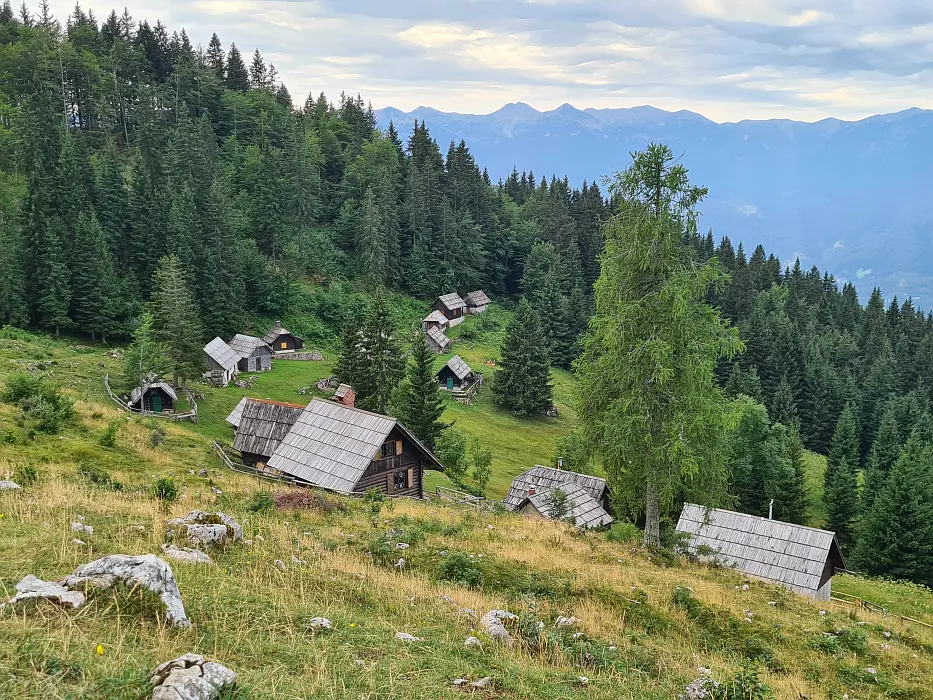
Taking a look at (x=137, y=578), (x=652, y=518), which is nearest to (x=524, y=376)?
(x=652, y=518)

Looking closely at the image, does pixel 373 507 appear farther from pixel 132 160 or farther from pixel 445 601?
pixel 132 160

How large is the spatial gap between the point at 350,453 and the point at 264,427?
8.66 metres

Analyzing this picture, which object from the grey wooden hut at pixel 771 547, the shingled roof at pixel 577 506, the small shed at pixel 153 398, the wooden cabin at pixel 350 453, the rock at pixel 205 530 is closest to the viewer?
the rock at pixel 205 530

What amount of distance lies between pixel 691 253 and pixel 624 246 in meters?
2.26

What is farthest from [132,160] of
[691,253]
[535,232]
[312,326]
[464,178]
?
[691,253]

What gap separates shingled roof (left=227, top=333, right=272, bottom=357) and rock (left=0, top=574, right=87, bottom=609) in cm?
6040

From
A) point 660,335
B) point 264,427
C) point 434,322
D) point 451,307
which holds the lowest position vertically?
point 434,322

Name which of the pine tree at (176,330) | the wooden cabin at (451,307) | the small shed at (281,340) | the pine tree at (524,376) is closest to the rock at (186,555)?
the pine tree at (176,330)

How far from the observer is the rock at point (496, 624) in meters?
10.5

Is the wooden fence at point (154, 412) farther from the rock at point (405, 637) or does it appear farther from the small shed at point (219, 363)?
the rock at point (405, 637)

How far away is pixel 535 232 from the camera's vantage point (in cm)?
11862

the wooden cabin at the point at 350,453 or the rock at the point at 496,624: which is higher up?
the rock at the point at 496,624

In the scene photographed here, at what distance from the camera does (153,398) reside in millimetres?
48344

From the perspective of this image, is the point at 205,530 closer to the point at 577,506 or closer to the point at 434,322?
the point at 577,506
